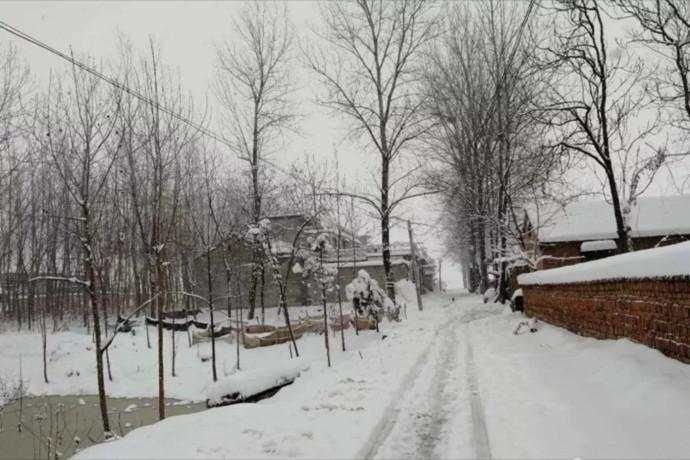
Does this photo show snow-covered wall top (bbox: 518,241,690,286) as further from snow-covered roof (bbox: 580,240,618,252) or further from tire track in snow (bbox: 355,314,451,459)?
snow-covered roof (bbox: 580,240,618,252)

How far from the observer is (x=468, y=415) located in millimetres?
6180

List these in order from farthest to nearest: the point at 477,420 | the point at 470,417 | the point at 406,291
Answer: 1. the point at 406,291
2. the point at 470,417
3. the point at 477,420

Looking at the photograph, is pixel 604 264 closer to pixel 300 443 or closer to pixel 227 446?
pixel 300 443

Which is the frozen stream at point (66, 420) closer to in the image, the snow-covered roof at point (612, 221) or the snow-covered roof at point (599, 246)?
the snow-covered roof at point (612, 221)

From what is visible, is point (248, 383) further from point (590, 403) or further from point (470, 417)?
point (590, 403)

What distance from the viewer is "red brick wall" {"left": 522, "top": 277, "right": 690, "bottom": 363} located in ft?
18.9

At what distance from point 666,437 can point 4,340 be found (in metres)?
27.5

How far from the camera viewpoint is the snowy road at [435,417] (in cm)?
506

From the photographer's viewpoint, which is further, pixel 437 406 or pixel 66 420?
pixel 66 420

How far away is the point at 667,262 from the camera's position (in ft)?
19.4

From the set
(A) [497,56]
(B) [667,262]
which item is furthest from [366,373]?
(A) [497,56]

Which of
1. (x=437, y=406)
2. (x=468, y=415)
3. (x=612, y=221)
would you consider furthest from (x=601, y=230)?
(x=468, y=415)

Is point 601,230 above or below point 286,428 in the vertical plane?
above

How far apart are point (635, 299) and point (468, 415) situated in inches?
124
